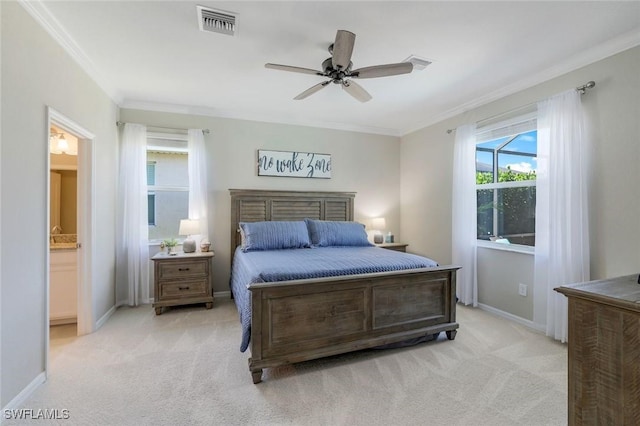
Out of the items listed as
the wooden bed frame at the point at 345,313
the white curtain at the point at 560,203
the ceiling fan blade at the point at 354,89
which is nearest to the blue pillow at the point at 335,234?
the wooden bed frame at the point at 345,313

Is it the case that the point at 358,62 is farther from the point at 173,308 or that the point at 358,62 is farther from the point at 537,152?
the point at 173,308

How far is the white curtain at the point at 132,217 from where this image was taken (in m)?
3.62

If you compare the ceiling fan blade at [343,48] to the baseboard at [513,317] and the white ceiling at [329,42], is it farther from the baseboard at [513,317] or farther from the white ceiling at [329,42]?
the baseboard at [513,317]

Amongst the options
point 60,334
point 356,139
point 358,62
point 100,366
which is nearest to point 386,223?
point 356,139

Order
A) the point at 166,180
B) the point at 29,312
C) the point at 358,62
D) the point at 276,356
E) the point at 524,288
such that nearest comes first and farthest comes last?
1. the point at 29,312
2. the point at 276,356
3. the point at 358,62
4. the point at 524,288
5. the point at 166,180

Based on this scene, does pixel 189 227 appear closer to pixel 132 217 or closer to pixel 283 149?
pixel 132 217

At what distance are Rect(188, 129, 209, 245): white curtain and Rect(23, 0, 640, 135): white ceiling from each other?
54cm

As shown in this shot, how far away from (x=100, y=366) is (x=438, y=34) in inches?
151

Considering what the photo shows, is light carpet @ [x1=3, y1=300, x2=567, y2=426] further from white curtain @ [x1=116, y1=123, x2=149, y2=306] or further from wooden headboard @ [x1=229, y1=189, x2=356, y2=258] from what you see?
wooden headboard @ [x1=229, y1=189, x2=356, y2=258]

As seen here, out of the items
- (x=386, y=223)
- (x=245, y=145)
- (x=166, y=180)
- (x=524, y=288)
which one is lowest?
(x=524, y=288)

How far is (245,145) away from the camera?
4.21m

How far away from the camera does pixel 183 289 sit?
350 cm

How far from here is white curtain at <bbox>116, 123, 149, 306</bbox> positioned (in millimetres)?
3615

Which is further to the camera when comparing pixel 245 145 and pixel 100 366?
pixel 245 145
